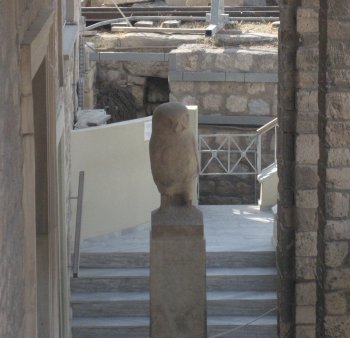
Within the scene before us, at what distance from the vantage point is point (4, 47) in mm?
3646

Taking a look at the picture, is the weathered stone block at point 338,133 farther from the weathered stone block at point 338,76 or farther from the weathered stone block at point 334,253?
the weathered stone block at point 334,253

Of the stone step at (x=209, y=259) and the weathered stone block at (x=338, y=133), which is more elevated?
the weathered stone block at (x=338, y=133)

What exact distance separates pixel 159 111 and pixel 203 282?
1.03 meters

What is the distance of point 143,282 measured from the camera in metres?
10.1

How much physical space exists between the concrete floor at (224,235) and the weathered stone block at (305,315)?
2.64m

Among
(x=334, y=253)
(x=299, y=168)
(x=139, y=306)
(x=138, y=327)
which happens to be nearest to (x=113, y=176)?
(x=139, y=306)

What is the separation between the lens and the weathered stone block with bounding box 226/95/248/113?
13836mm

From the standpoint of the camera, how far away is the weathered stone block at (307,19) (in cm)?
770

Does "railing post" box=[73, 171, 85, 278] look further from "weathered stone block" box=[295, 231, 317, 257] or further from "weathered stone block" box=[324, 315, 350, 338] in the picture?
"weathered stone block" box=[324, 315, 350, 338]

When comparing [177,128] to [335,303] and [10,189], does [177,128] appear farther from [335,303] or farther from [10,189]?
[10,189]

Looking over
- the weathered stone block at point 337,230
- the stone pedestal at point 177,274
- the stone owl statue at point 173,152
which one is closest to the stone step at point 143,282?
the weathered stone block at point 337,230

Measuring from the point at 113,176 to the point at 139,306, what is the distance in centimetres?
189

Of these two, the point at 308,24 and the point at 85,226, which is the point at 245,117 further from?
the point at 308,24

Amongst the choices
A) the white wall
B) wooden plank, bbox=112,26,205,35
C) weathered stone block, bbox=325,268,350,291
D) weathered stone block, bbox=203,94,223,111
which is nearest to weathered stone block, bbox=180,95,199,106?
weathered stone block, bbox=203,94,223,111
